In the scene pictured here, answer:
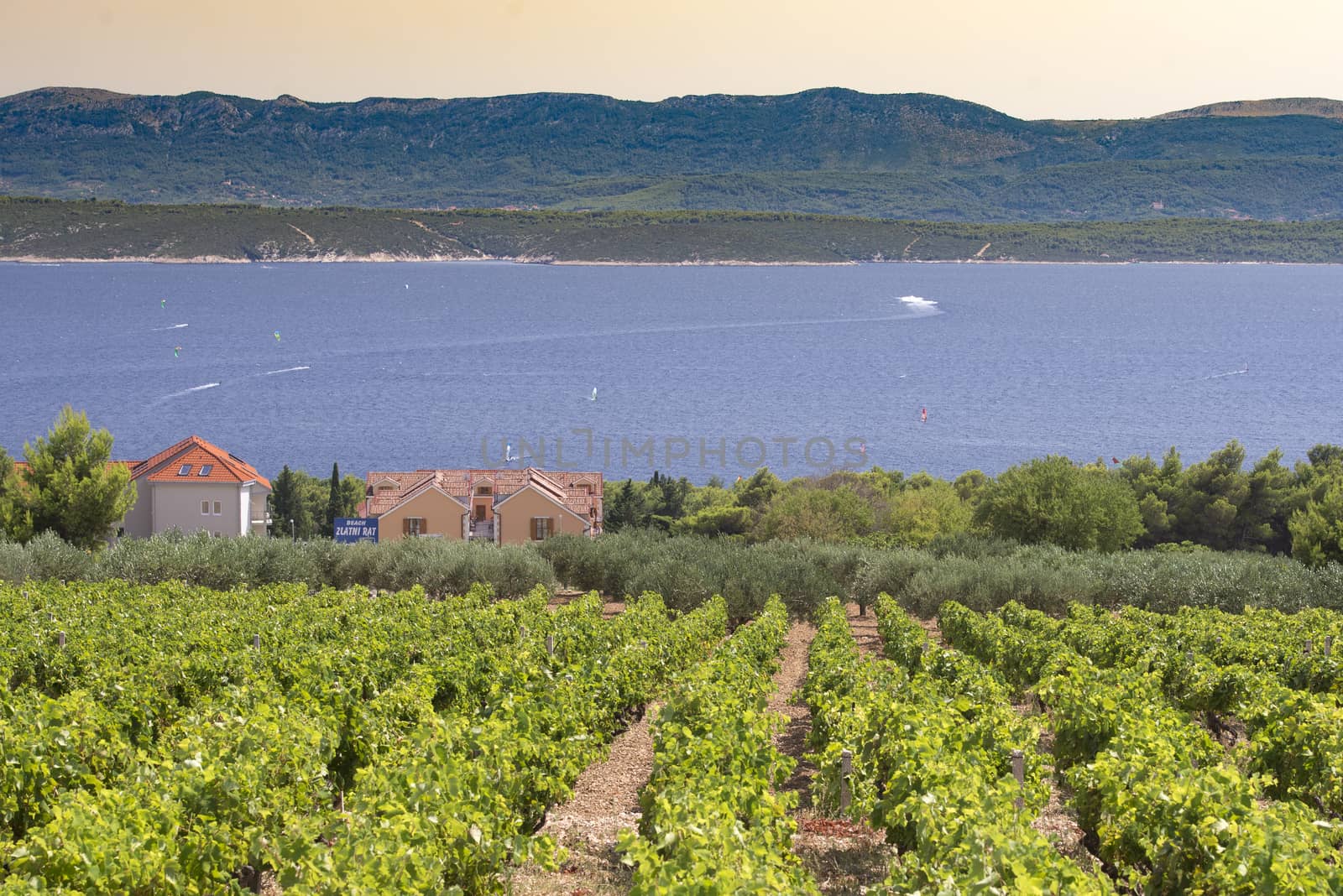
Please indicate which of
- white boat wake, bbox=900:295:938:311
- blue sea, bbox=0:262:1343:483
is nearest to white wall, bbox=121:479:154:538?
blue sea, bbox=0:262:1343:483

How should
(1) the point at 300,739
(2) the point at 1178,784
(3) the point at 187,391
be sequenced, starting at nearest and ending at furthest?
(2) the point at 1178,784, (1) the point at 300,739, (3) the point at 187,391

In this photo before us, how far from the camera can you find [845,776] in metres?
10.4

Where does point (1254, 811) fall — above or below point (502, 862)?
above

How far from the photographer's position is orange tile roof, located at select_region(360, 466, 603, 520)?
40625 millimetres

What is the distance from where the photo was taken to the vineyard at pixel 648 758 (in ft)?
23.6

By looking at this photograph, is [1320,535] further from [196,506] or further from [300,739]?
[196,506]

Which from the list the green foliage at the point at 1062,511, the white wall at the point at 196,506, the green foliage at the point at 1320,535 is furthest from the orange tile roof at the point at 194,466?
the green foliage at the point at 1320,535

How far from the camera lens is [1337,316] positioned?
6388 inches

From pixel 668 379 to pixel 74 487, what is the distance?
70584 mm

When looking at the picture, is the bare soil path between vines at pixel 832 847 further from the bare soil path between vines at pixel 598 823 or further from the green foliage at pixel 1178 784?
the green foliage at pixel 1178 784

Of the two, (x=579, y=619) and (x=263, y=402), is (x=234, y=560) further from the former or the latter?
(x=263, y=402)

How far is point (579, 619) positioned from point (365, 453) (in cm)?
5535

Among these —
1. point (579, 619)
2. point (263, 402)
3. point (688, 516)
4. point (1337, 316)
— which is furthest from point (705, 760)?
point (1337, 316)

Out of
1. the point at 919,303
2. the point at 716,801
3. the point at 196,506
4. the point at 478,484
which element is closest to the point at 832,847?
the point at 716,801
